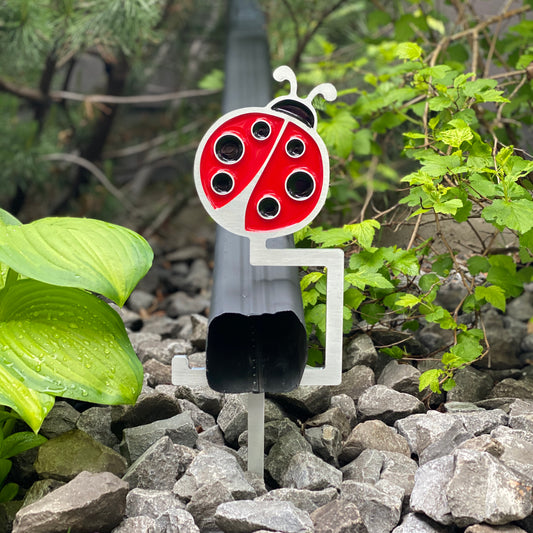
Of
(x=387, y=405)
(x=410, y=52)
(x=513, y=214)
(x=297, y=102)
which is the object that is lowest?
(x=387, y=405)

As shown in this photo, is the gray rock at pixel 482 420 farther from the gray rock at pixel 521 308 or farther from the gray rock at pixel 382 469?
the gray rock at pixel 521 308

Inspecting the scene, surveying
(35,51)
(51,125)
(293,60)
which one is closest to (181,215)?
(51,125)

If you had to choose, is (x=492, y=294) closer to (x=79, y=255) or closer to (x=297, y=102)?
(x=297, y=102)

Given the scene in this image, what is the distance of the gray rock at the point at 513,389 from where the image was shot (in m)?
1.46

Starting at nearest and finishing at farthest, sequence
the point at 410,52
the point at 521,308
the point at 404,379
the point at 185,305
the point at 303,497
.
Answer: the point at 303,497
the point at 404,379
the point at 410,52
the point at 521,308
the point at 185,305

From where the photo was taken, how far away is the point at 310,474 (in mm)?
1152

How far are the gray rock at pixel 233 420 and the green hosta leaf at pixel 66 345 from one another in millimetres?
205

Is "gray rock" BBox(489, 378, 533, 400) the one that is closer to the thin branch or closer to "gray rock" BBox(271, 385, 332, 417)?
"gray rock" BBox(271, 385, 332, 417)

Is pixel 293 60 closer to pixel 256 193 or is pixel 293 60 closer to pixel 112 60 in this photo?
pixel 112 60

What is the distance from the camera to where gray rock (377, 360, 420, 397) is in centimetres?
144

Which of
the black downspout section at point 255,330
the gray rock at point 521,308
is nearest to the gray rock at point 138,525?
the black downspout section at point 255,330

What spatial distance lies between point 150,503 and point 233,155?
1.83ft

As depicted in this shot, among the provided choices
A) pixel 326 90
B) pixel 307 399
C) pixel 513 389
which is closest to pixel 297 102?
pixel 326 90

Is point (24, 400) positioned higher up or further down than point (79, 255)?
further down
